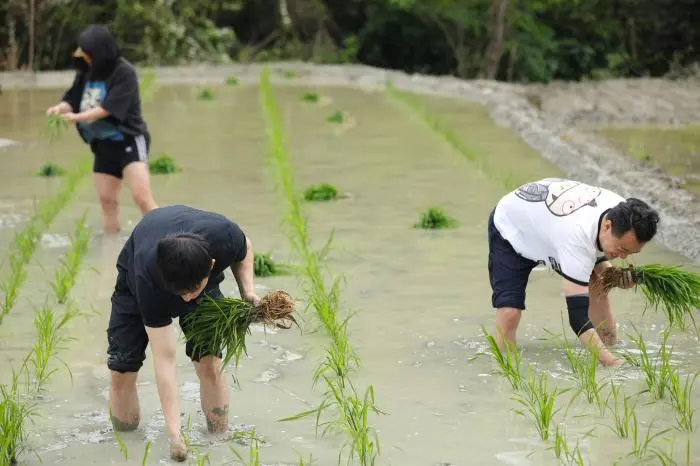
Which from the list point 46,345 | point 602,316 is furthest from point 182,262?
point 602,316

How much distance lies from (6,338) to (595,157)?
5754mm

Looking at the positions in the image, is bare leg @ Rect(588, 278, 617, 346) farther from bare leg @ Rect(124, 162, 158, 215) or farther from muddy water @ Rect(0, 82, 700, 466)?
bare leg @ Rect(124, 162, 158, 215)

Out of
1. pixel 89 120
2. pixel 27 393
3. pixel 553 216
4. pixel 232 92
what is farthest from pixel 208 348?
pixel 232 92

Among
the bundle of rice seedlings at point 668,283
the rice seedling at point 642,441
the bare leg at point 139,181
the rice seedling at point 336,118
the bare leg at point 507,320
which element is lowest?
the rice seedling at point 336,118

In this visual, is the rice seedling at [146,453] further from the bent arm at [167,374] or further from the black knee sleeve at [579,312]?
the black knee sleeve at [579,312]

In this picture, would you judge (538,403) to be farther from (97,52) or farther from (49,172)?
(49,172)

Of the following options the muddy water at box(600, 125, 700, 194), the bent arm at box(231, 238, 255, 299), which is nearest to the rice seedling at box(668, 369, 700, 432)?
the bent arm at box(231, 238, 255, 299)

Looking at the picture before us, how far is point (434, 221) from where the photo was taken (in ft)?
27.2

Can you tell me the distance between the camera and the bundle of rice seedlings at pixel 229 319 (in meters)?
4.41

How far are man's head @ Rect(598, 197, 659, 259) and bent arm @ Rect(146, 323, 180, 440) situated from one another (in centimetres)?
174

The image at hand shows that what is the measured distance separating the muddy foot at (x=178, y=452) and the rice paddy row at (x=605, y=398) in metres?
1.21

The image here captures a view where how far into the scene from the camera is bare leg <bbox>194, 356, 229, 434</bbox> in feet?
15.3

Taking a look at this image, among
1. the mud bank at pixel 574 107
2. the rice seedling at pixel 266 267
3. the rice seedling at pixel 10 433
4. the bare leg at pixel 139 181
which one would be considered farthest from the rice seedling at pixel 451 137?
the rice seedling at pixel 10 433

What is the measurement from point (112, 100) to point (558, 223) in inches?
131
